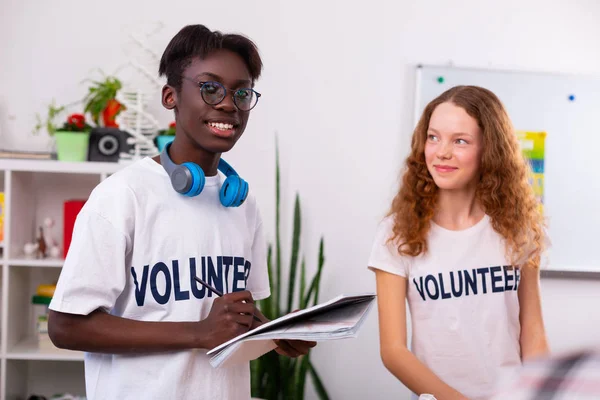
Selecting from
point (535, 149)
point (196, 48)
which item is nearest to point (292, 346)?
point (196, 48)

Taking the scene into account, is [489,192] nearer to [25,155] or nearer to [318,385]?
[318,385]

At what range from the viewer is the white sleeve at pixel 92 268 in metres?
Answer: 1.22

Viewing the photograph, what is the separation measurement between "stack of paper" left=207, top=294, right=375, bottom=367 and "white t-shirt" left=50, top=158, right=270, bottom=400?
0.09m

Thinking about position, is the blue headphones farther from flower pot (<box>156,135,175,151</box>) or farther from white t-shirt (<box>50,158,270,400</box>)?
flower pot (<box>156,135,175,151</box>)

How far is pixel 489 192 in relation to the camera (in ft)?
6.08

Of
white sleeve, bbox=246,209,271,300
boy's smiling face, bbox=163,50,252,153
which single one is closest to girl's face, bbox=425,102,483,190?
white sleeve, bbox=246,209,271,300

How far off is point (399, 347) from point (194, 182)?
700 mm

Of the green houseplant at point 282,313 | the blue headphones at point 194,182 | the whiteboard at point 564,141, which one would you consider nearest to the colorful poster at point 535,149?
the whiteboard at point 564,141

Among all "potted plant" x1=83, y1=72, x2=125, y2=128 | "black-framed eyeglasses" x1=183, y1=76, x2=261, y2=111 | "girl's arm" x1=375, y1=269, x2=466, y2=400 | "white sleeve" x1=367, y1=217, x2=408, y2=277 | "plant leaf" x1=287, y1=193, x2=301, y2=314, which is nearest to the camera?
"black-framed eyeglasses" x1=183, y1=76, x2=261, y2=111

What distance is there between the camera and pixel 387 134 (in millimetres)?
3557

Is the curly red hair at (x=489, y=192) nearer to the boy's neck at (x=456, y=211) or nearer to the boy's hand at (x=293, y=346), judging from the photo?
the boy's neck at (x=456, y=211)

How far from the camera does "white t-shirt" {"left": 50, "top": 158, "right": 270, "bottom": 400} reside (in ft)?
4.08

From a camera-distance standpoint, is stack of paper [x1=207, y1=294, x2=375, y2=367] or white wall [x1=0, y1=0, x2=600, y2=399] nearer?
stack of paper [x1=207, y1=294, x2=375, y2=367]

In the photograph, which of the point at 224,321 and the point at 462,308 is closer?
the point at 224,321
